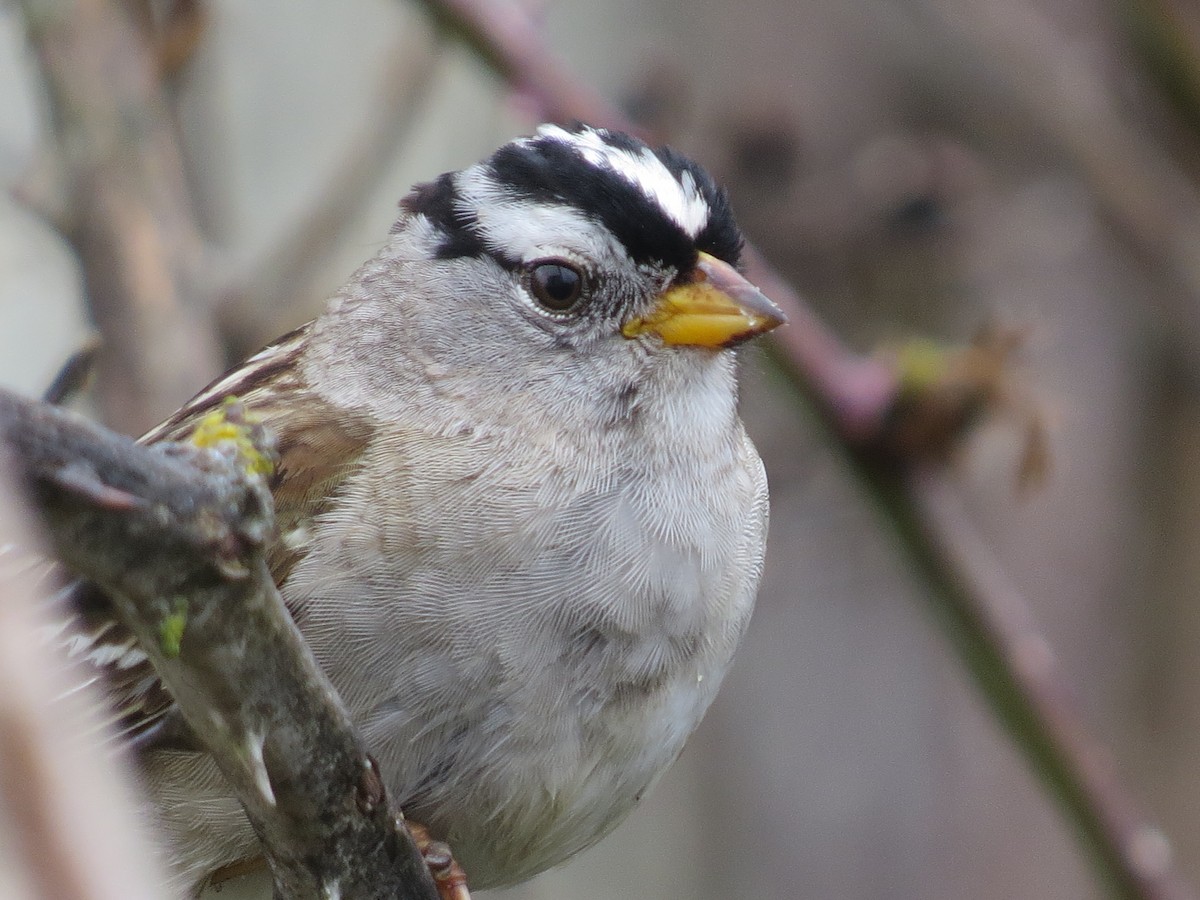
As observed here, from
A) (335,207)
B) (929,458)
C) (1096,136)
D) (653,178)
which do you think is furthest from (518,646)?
(1096,136)

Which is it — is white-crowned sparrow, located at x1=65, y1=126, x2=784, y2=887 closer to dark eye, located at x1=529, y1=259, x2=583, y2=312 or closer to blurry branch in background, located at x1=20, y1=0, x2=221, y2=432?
dark eye, located at x1=529, y1=259, x2=583, y2=312

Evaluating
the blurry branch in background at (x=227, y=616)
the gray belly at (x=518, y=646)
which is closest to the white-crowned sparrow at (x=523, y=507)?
the gray belly at (x=518, y=646)

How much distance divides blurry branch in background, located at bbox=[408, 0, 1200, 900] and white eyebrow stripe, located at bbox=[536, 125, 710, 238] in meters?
0.70

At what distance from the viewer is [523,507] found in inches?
79.3

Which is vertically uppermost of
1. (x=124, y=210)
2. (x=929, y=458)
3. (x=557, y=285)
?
(x=124, y=210)

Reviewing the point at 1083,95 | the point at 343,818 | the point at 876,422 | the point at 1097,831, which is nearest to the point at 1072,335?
the point at 1083,95

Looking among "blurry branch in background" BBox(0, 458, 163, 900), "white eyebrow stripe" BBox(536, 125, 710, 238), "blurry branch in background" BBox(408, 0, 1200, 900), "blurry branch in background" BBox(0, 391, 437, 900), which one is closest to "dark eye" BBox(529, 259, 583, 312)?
"white eyebrow stripe" BBox(536, 125, 710, 238)

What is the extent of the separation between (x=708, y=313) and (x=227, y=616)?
1119 mm

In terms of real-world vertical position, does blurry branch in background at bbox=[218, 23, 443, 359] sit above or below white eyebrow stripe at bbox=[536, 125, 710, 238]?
above

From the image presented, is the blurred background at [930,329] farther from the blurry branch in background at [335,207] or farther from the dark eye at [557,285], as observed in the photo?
the dark eye at [557,285]

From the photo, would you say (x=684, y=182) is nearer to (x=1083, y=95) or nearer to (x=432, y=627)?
(x=432, y=627)

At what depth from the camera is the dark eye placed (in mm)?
2188

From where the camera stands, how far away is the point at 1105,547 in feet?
14.0

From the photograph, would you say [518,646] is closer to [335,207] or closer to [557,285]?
[557,285]
